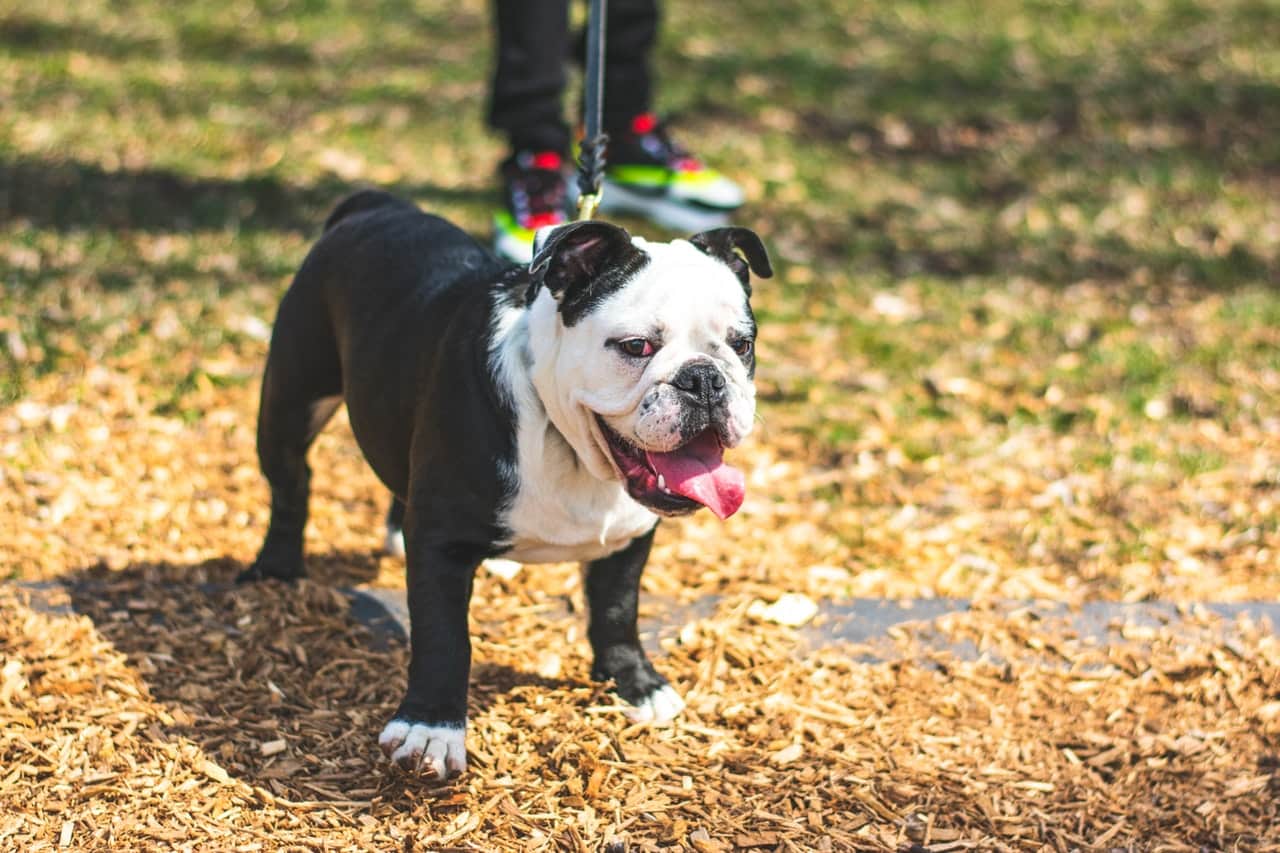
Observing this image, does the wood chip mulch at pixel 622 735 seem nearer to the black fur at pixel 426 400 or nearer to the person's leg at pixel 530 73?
the black fur at pixel 426 400

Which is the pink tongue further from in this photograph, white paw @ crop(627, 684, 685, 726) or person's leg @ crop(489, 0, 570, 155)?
person's leg @ crop(489, 0, 570, 155)

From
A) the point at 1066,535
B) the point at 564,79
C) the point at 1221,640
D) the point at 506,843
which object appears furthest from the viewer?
the point at 564,79

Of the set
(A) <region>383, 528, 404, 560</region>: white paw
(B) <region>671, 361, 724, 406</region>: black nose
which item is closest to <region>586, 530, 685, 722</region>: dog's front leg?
(B) <region>671, 361, 724, 406</region>: black nose

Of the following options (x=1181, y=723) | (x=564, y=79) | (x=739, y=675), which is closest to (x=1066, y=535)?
(x=1181, y=723)

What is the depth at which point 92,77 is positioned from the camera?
8.98 m

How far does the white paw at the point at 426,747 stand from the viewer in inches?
126

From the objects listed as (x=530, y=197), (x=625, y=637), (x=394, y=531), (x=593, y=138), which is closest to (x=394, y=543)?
(x=394, y=531)

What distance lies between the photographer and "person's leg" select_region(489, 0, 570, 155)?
233 inches

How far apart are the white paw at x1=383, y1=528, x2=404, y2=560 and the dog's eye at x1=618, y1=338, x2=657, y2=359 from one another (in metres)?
1.67

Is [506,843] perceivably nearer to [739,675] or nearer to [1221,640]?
[739,675]

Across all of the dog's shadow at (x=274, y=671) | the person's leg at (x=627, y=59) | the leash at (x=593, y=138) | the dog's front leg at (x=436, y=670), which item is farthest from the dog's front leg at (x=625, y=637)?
the person's leg at (x=627, y=59)

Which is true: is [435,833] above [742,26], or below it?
below

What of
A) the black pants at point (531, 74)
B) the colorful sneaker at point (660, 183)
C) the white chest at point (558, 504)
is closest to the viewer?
the white chest at point (558, 504)

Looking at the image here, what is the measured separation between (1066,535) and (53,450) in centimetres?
342
